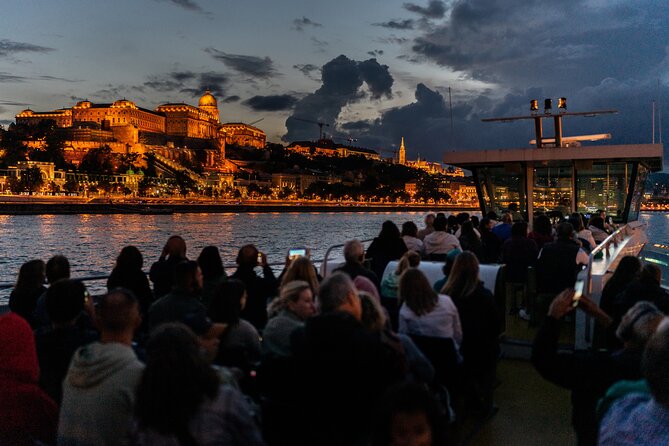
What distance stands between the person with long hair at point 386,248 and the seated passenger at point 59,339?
422 centimetres

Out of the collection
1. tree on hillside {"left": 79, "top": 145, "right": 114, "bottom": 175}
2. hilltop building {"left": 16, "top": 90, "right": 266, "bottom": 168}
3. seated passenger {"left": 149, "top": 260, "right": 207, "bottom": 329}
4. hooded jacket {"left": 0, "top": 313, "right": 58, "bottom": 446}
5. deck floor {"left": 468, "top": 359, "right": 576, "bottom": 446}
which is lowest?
deck floor {"left": 468, "top": 359, "right": 576, "bottom": 446}

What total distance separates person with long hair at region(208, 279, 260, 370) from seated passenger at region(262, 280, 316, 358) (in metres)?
Answer: 0.09

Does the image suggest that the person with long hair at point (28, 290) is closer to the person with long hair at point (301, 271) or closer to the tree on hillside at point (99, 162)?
the person with long hair at point (301, 271)

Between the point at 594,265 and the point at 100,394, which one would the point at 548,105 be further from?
the point at 100,394

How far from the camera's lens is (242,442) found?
2.18 meters

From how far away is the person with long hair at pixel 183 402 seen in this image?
205 centimetres

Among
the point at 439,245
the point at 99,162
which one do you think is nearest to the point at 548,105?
the point at 439,245

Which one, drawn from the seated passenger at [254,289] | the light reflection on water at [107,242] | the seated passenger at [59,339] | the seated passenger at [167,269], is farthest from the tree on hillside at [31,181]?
the seated passenger at [59,339]

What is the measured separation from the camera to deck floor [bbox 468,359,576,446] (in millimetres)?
4059

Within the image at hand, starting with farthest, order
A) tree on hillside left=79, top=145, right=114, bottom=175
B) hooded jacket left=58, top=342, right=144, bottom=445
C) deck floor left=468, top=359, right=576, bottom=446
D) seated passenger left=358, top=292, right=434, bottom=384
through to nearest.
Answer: tree on hillside left=79, top=145, right=114, bottom=175
deck floor left=468, top=359, right=576, bottom=446
seated passenger left=358, top=292, right=434, bottom=384
hooded jacket left=58, top=342, right=144, bottom=445

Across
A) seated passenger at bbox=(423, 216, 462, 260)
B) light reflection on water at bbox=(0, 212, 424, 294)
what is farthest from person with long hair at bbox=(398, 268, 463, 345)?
light reflection on water at bbox=(0, 212, 424, 294)

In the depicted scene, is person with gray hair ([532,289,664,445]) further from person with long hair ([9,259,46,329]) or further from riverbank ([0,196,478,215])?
riverbank ([0,196,478,215])

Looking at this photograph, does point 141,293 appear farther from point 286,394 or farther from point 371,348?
point 371,348

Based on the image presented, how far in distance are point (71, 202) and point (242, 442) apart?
12254 centimetres
